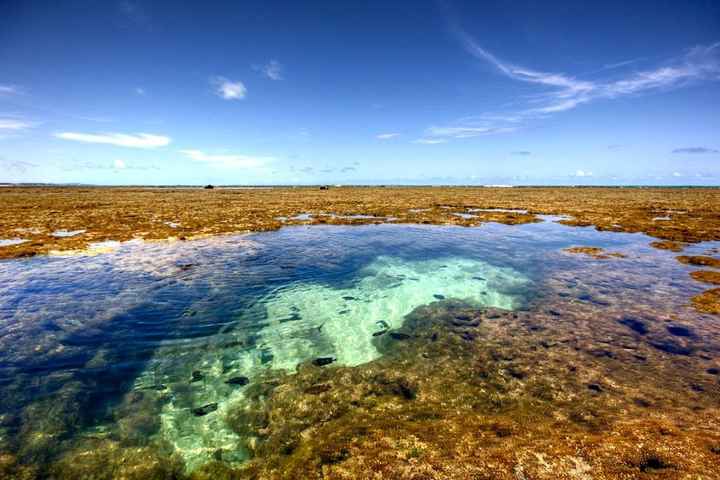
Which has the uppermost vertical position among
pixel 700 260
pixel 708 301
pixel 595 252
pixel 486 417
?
pixel 700 260

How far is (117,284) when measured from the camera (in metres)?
18.5

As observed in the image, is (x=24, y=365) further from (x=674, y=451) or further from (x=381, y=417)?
(x=674, y=451)

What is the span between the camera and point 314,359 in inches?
467

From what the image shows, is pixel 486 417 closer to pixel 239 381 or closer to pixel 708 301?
pixel 239 381

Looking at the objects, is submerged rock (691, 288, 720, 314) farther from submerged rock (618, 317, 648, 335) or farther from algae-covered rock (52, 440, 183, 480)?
algae-covered rock (52, 440, 183, 480)

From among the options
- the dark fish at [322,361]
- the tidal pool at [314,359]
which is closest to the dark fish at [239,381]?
the tidal pool at [314,359]

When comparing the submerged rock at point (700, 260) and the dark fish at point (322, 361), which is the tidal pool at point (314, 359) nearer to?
the dark fish at point (322, 361)

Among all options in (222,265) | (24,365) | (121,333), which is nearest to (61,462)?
(24,365)

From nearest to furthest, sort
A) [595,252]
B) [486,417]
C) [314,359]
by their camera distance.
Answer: [486,417]
[314,359]
[595,252]

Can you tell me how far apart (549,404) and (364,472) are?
19.5 feet

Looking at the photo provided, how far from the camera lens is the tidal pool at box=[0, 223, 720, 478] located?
7582 millimetres

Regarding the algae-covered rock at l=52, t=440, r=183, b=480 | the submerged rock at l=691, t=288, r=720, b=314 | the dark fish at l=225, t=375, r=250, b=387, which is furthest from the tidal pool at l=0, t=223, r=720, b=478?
the submerged rock at l=691, t=288, r=720, b=314

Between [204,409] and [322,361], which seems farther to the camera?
[322,361]

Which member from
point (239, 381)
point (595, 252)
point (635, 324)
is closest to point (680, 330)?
point (635, 324)
